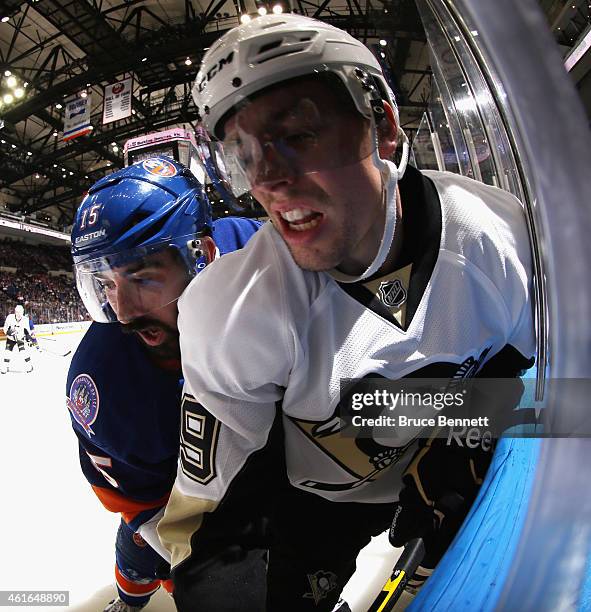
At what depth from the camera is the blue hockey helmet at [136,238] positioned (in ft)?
3.83

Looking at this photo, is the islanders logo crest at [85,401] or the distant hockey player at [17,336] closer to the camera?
the islanders logo crest at [85,401]

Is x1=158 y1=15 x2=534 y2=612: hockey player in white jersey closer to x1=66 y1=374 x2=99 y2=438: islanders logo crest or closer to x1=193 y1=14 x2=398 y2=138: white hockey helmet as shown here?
x1=193 y1=14 x2=398 y2=138: white hockey helmet

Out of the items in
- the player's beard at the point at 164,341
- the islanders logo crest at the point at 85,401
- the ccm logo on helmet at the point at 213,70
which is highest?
the ccm logo on helmet at the point at 213,70

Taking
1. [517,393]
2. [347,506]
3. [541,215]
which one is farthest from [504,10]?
[347,506]

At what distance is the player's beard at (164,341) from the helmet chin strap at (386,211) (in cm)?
60

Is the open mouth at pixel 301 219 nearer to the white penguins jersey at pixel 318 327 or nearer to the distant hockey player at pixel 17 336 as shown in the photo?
the white penguins jersey at pixel 318 327

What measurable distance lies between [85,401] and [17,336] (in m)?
5.62

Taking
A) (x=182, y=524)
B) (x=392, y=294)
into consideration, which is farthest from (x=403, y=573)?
(x=392, y=294)

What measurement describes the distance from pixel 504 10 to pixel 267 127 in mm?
475

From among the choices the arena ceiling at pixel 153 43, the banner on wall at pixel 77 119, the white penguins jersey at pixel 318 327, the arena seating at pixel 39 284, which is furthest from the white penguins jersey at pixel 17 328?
the arena seating at pixel 39 284

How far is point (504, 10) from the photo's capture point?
0.27 meters

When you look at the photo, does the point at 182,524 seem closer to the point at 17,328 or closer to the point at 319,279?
the point at 319,279

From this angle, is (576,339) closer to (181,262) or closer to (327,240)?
(327,240)

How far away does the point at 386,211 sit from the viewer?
30.2 inches
